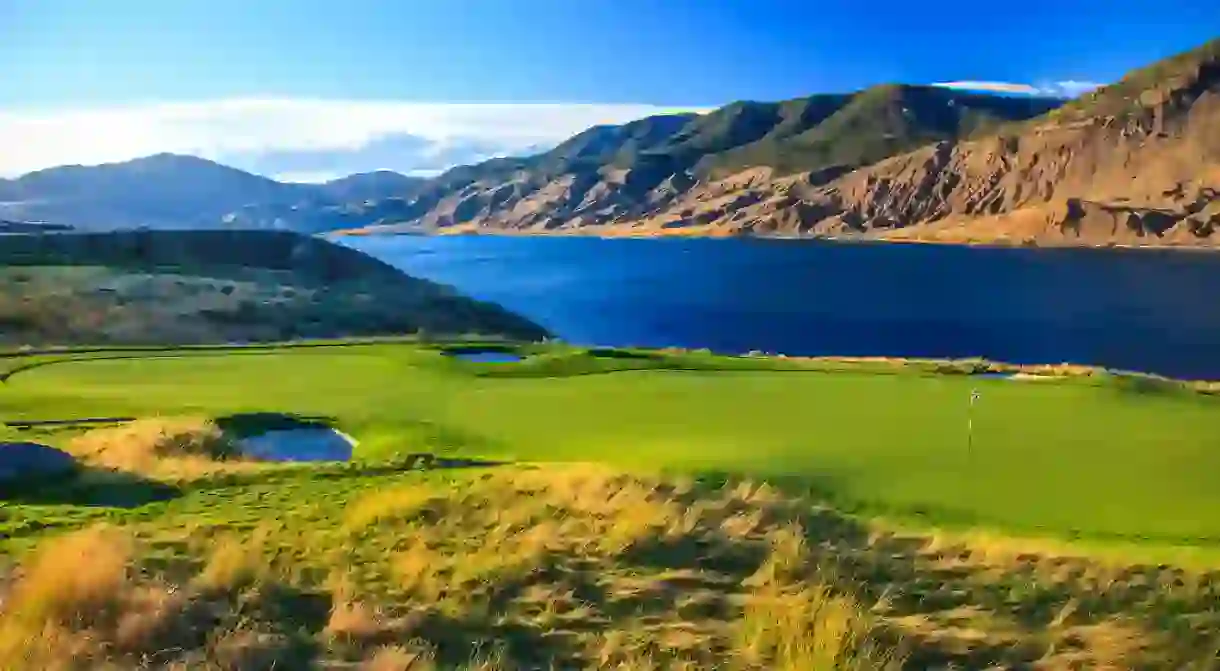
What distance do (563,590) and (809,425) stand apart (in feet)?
23.3

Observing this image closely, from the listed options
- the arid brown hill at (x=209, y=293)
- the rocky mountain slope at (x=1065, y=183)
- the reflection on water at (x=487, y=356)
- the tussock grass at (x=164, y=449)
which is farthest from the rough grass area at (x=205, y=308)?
the rocky mountain slope at (x=1065, y=183)

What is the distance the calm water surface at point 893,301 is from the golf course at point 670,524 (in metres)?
34.4

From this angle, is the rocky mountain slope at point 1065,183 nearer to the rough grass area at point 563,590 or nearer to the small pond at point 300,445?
the small pond at point 300,445

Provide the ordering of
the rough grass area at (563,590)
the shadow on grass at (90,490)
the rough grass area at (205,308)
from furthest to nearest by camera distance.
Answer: the rough grass area at (205,308) < the shadow on grass at (90,490) < the rough grass area at (563,590)

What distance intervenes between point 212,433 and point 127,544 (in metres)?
6.70

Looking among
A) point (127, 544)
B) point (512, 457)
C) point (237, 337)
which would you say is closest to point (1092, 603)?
point (512, 457)

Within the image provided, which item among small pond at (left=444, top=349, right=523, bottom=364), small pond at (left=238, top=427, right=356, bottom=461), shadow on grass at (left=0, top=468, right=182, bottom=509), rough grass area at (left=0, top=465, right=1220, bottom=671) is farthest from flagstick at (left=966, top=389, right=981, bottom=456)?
small pond at (left=444, top=349, right=523, bottom=364)

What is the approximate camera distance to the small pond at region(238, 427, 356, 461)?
50.1 ft

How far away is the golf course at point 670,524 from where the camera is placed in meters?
8.18

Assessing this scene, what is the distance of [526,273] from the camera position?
114 m

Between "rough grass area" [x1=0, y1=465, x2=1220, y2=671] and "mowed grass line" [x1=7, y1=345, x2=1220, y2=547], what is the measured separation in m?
1.27

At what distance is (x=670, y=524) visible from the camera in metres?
10.6

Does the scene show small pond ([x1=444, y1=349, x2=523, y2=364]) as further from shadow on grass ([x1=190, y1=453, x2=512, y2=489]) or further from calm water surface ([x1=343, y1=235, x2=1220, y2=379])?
calm water surface ([x1=343, y1=235, x2=1220, y2=379])

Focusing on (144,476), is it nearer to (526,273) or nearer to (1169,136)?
(526,273)
